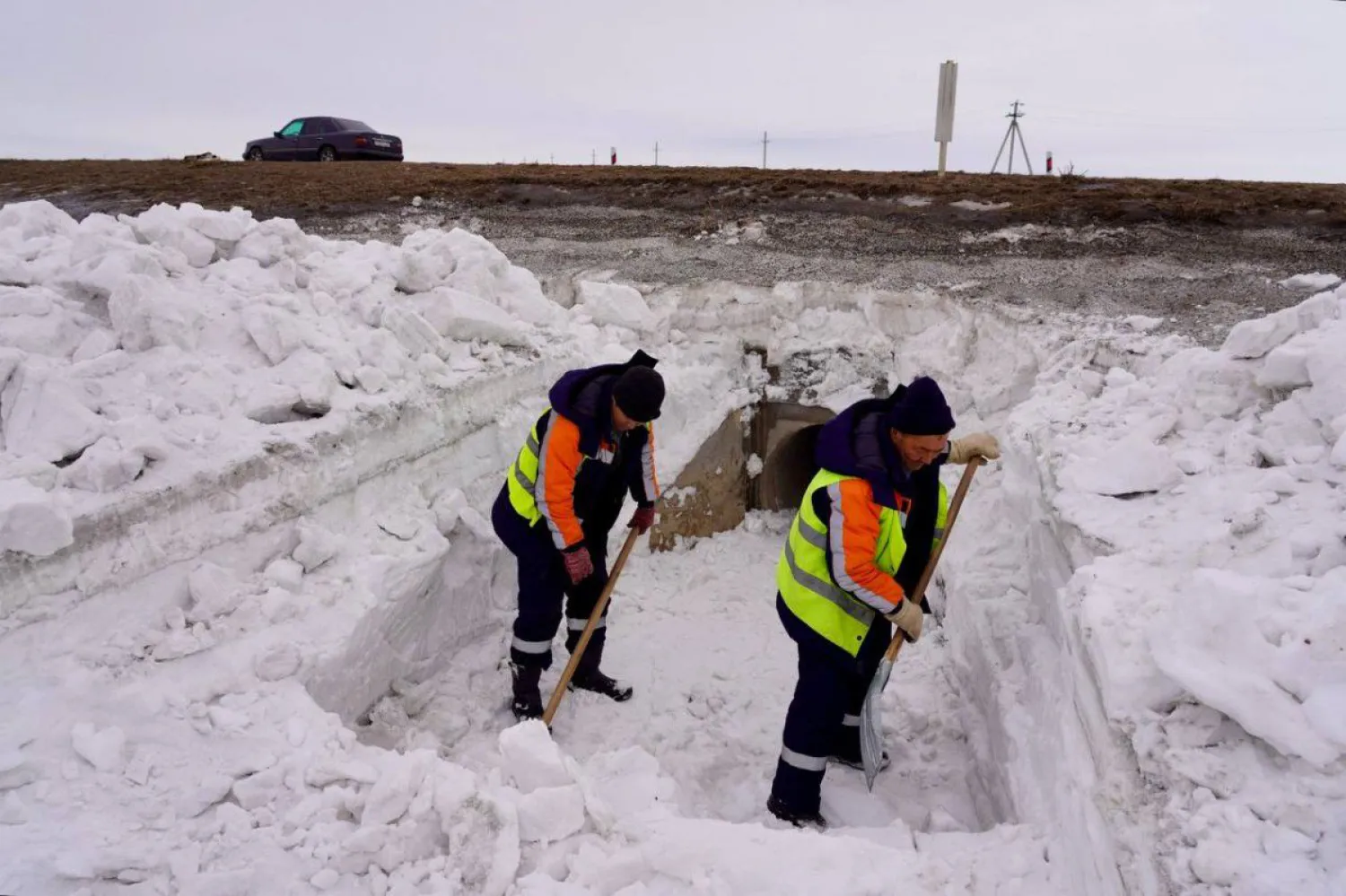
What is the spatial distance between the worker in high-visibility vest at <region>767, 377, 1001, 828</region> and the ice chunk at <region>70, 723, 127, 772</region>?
233 centimetres

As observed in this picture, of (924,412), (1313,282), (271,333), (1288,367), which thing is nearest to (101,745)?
(271,333)

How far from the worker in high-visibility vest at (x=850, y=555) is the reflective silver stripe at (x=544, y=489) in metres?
0.98

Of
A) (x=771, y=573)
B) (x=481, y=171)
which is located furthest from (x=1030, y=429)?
(x=481, y=171)

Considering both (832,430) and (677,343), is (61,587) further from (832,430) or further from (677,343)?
(677,343)

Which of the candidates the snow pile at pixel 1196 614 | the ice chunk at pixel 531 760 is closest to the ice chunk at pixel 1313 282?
the snow pile at pixel 1196 614

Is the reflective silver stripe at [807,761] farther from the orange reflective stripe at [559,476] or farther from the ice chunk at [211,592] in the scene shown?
the ice chunk at [211,592]

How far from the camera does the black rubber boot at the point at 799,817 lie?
358 centimetres

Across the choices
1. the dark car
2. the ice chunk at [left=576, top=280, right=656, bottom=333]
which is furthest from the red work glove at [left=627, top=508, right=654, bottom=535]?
the dark car

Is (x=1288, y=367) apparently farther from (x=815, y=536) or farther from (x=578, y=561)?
(x=578, y=561)

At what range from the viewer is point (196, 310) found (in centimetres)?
420

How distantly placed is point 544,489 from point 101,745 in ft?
5.82

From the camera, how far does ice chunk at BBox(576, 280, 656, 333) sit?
650 centimetres

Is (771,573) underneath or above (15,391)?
underneath

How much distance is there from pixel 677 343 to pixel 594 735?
333 centimetres
